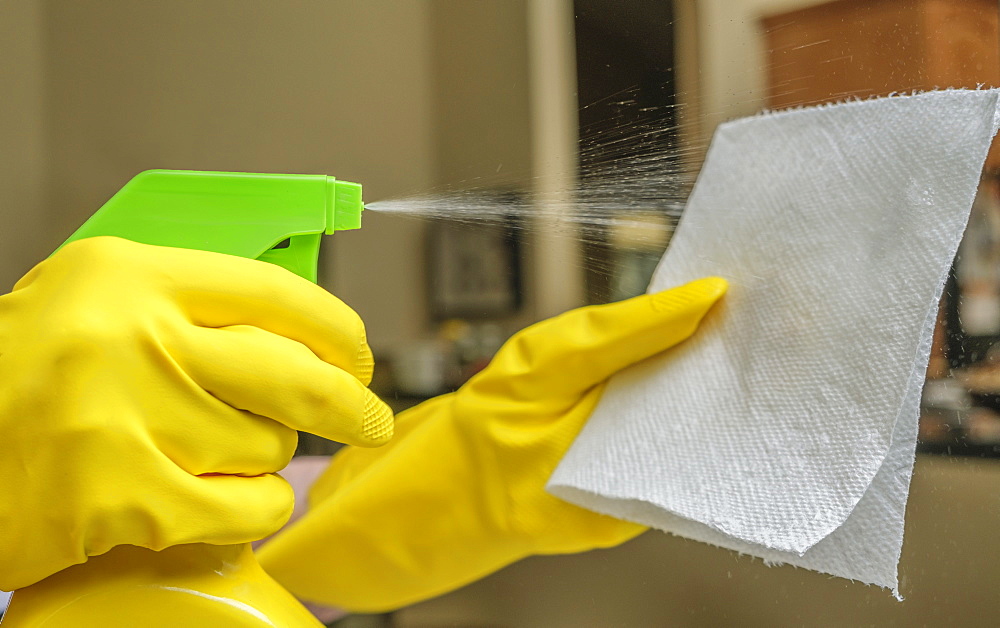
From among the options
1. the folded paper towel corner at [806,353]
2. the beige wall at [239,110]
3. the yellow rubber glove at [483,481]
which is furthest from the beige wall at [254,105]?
the folded paper towel corner at [806,353]

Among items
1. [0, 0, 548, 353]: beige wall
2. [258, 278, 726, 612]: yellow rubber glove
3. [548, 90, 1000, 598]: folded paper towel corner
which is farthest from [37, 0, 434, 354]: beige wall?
[548, 90, 1000, 598]: folded paper towel corner

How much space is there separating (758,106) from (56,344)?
520 mm

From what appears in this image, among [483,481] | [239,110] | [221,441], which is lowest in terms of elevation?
[483,481]

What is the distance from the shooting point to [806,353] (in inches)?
17.8

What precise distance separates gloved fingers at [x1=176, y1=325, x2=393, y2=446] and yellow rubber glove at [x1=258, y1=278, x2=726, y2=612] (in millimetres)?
211

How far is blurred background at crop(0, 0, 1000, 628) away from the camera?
19.8 inches

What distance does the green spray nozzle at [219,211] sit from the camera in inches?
14.9

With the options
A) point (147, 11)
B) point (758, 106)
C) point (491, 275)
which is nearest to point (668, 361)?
point (758, 106)

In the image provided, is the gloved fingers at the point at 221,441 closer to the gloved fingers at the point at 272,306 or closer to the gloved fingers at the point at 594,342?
the gloved fingers at the point at 272,306

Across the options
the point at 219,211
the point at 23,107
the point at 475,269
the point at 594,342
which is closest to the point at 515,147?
the point at 475,269

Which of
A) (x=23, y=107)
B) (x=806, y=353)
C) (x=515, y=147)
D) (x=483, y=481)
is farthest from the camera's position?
(x=23, y=107)

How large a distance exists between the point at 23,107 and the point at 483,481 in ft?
2.58

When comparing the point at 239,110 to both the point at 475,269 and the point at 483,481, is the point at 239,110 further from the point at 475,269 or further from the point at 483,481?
the point at 483,481

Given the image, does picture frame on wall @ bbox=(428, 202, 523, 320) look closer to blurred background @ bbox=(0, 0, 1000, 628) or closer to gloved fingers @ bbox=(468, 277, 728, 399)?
blurred background @ bbox=(0, 0, 1000, 628)
